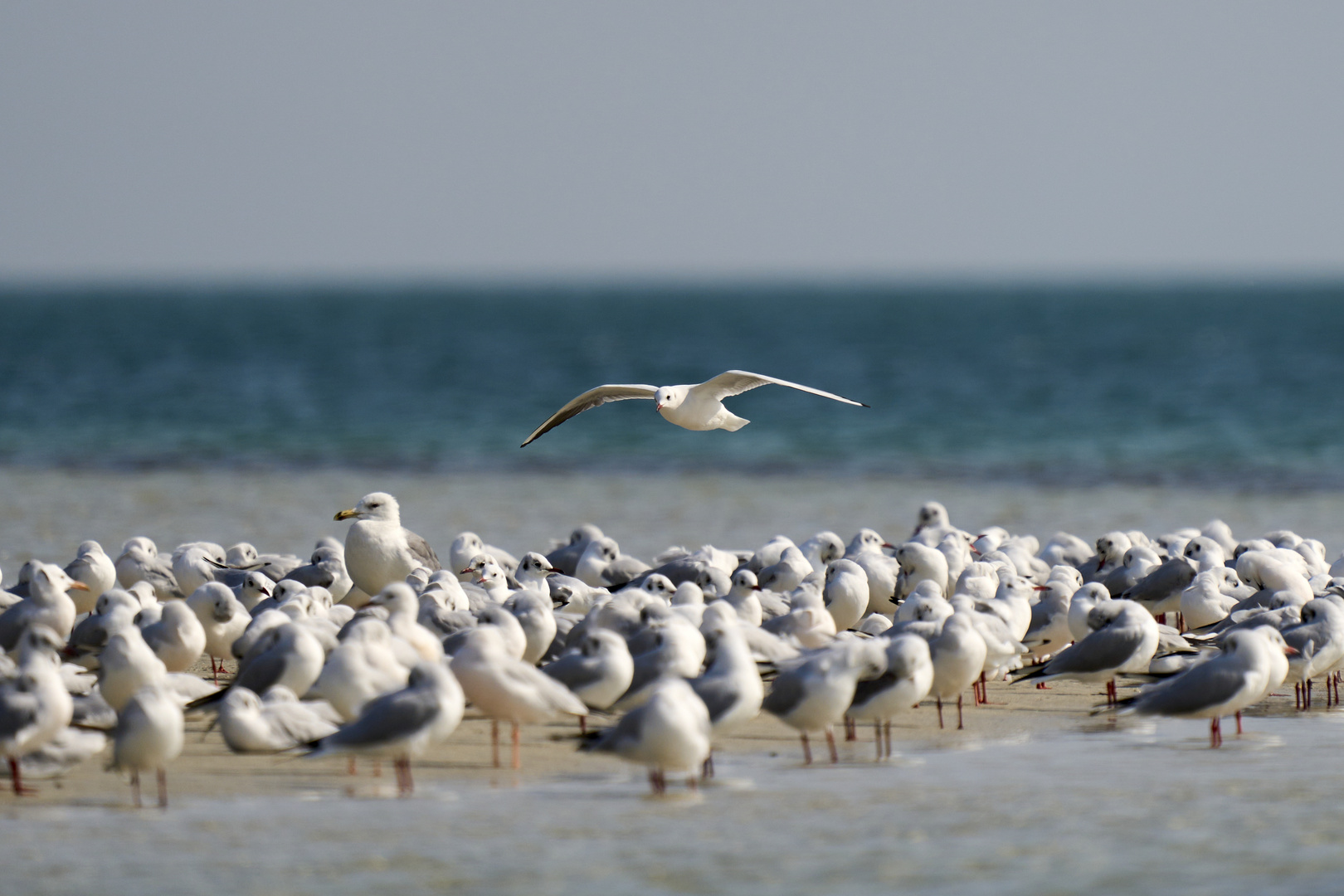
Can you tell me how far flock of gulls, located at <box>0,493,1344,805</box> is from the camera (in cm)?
877

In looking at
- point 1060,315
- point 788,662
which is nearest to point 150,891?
point 788,662

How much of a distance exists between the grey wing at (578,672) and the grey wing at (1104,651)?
3.09 m

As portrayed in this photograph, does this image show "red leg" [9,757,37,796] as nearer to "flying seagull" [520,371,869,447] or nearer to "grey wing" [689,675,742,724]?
"grey wing" [689,675,742,724]

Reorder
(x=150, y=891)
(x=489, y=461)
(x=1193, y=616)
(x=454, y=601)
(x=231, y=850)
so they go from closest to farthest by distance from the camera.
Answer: (x=150, y=891), (x=231, y=850), (x=454, y=601), (x=1193, y=616), (x=489, y=461)

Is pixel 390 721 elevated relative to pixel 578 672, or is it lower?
lower

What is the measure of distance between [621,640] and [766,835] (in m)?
2.05

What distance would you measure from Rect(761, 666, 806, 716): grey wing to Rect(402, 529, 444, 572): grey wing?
4728 mm

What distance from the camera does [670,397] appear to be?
14.5 m

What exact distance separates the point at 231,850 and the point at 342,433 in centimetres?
2639

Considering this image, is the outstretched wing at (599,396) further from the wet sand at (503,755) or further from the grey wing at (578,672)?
the grey wing at (578,672)

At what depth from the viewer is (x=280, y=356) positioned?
211 ft

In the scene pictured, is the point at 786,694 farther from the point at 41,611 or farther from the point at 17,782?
the point at 41,611

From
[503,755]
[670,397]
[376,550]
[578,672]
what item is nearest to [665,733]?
[578,672]

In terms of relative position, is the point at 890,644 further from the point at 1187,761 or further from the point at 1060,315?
the point at 1060,315
